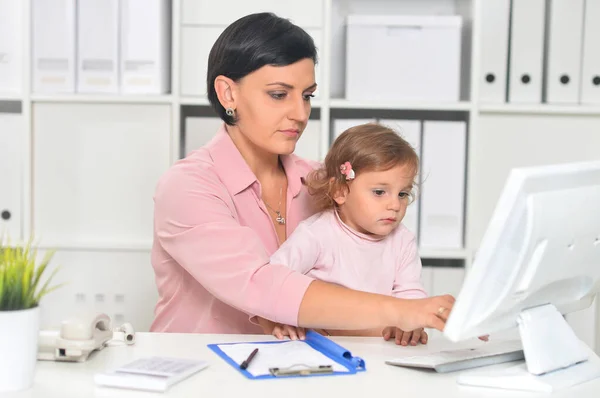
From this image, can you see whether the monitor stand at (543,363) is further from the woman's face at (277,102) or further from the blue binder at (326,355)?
the woman's face at (277,102)

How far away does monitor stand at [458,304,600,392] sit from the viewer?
49.8 inches

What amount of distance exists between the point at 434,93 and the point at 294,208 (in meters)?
0.93

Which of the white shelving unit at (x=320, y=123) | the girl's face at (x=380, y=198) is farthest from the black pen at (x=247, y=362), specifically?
the white shelving unit at (x=320, y=123)

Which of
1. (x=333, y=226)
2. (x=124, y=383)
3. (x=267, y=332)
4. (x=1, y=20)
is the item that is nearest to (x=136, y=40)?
(x=1, y=20)

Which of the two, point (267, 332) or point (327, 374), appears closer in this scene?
point (327, 374)

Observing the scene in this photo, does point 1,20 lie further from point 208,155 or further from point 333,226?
point 333,226

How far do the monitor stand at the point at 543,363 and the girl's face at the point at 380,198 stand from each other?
523 mm

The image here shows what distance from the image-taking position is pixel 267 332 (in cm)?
165

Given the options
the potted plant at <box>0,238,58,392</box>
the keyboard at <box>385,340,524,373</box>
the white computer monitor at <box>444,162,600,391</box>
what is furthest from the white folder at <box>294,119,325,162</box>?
the potted plant at <box>0,238,58,392</box>

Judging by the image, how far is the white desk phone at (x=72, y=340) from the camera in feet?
4.42

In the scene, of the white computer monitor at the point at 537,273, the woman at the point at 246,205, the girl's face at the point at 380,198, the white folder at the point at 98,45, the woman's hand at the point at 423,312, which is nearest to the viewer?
the white computer monitor at the point at 537,273

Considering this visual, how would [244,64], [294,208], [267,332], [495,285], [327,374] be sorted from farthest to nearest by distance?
1. [294,208]
2. [244,64]
3. [267,332]
4. [327,374]
5. [495,285]

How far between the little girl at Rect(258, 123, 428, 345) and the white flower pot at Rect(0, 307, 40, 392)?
676mm

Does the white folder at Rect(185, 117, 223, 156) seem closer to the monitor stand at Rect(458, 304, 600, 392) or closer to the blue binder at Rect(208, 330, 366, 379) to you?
the blue binder at Rect(208, 330, 366, 379)
